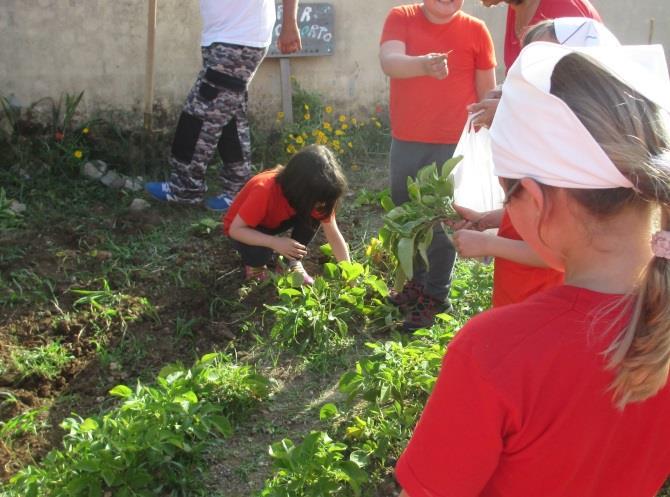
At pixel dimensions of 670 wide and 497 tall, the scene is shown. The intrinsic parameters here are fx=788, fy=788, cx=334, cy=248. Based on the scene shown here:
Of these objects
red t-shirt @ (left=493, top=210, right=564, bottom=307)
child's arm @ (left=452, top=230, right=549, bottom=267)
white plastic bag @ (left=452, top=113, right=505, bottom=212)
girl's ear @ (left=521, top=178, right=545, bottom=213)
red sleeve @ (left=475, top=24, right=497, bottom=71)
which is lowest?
red t-shirt @ (left=493, top=210, right=564, bottom=307)

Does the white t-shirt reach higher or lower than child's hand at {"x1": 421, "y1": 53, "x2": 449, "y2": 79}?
higher

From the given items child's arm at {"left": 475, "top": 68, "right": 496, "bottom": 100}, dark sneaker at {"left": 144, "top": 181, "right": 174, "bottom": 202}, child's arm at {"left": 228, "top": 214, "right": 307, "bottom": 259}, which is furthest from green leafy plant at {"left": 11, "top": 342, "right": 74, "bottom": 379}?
child's arm at {"left": 475, "top": 68, "right": 496, "bottom": 100}

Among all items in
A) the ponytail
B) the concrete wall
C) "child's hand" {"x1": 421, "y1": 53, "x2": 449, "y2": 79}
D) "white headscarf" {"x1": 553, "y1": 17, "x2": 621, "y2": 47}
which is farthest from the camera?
the concrete wall

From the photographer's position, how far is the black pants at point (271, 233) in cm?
424

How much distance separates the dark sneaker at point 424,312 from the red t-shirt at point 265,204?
2.19 feet

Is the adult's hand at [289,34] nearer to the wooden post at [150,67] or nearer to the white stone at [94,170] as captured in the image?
the wooden post at [150,67]

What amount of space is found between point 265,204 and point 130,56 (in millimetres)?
2501

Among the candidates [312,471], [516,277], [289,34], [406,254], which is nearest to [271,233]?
[289,34]

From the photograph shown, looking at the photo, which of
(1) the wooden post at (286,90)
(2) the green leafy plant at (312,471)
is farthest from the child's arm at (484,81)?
(1) the wooden post at (286,90)

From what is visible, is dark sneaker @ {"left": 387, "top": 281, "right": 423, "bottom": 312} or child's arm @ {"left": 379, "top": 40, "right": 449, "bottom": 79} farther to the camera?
dark sneaker @ {"left": 387, "top": 281, "right": 423, "bottom": 312}

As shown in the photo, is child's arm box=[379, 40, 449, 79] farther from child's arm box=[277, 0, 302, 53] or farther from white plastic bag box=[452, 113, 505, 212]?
child's arm box=[277, 0, 302, 53]

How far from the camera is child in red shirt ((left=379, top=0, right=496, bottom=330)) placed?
12.6 feet

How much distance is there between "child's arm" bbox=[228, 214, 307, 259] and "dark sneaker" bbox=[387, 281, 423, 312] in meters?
0.53

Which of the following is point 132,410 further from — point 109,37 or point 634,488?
point 109,37
